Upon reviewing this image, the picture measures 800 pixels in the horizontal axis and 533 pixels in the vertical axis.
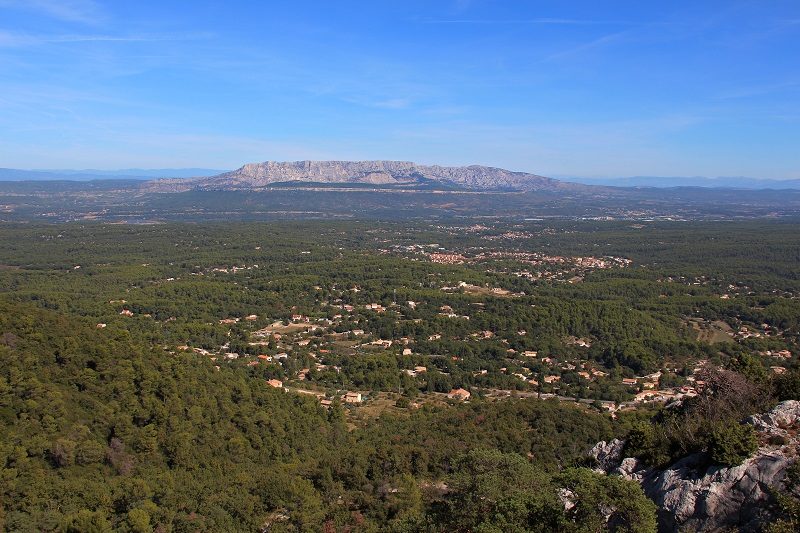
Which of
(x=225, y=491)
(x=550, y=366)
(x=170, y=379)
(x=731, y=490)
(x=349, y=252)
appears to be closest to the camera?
(x=731, y=490)

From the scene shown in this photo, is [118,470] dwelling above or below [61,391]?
below

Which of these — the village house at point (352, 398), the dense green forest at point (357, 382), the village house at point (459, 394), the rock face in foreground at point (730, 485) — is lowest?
the village house at point (459, 394)

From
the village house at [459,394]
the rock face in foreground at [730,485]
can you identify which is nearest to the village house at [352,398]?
the village house at [459,394]

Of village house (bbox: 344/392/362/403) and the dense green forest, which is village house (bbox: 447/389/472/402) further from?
village house (bbox: 344/392/362/403)

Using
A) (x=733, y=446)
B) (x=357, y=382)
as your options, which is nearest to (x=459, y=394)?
(x=357, y=382)

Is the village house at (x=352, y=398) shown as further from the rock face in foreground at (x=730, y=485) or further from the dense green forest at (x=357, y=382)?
the rock face in foreground at (x=730, y=485)

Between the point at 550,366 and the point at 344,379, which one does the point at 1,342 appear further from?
the point at 550,366

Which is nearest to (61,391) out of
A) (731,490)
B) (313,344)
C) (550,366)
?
(731,490)
